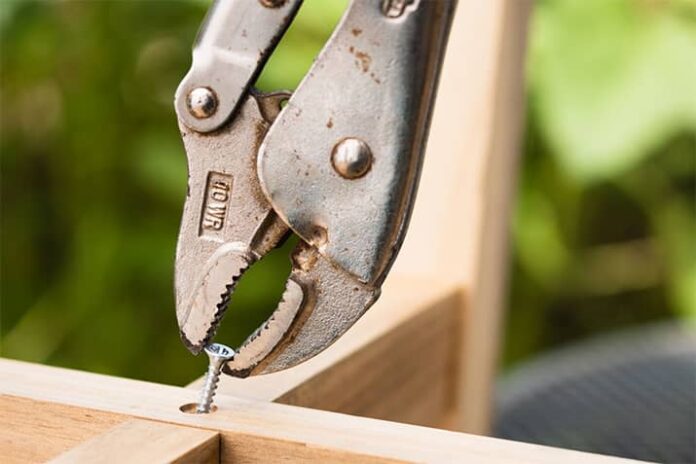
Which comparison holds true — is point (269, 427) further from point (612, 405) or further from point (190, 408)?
point (612, 405)

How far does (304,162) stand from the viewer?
0.43 metres

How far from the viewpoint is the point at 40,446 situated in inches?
18.0

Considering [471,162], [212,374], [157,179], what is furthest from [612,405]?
[157,179]

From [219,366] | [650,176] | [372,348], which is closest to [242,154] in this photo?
[219,366]

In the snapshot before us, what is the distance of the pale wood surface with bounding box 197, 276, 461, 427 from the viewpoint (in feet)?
1.76

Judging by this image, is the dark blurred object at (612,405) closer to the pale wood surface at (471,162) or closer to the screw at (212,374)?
the pale wood surface at (471,162)

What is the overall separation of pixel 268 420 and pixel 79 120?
46.4 inches

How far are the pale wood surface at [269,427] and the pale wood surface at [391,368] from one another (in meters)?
0.04

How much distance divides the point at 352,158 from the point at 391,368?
258 mm

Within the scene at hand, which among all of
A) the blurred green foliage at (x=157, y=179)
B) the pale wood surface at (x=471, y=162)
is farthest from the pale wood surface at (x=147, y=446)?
the blurred green foliage at (x=157, y=179)

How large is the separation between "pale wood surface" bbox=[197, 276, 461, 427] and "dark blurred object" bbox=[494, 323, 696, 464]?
0.62ft

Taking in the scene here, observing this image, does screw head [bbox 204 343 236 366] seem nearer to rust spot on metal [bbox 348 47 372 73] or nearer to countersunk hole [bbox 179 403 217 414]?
countersunk hole [bbox 179 403 217 414]

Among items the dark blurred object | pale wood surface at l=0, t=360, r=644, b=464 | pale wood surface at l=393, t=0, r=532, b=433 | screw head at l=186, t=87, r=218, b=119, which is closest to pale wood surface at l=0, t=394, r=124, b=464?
pale wood surface at l=0, t=360, r=644, b=464

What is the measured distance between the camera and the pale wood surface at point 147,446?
15.6 inches
